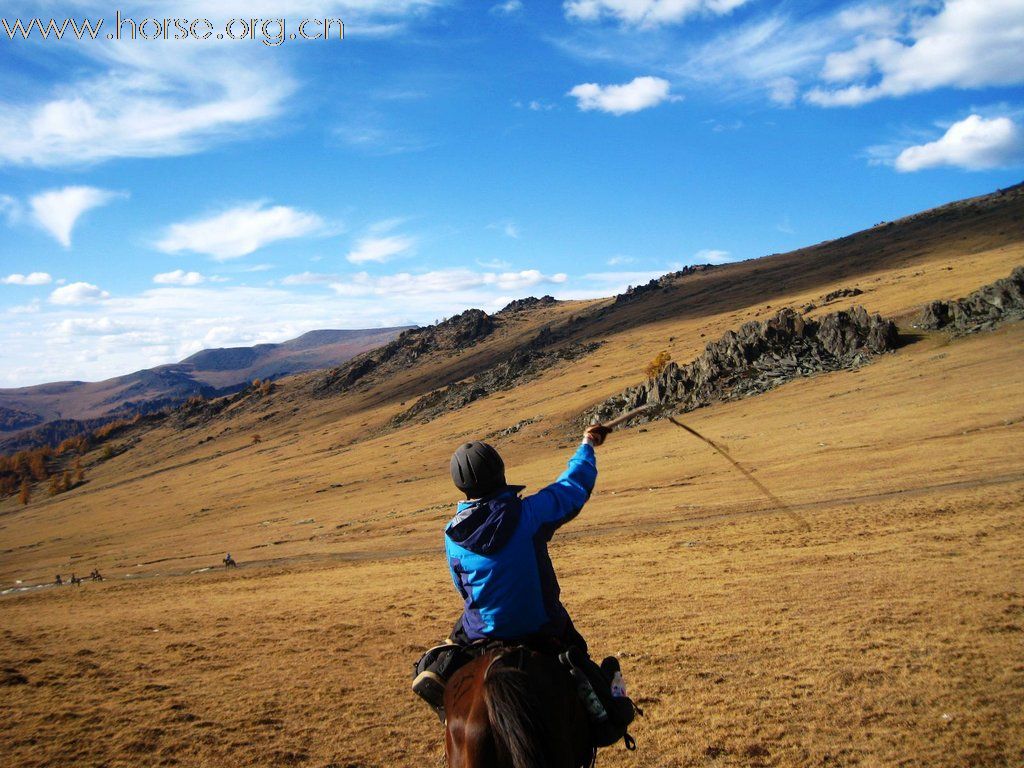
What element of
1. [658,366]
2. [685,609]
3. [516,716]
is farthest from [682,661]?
[658,366]

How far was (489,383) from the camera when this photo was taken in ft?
367

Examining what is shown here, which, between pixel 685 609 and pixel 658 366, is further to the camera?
pixel 658 366

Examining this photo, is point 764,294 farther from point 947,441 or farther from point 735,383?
point 947,441

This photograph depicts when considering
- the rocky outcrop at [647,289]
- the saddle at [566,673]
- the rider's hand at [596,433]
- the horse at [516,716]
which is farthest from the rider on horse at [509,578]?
the rocky outcrop at [647,289]

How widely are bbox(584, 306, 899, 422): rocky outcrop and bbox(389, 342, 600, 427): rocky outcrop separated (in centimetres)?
4697

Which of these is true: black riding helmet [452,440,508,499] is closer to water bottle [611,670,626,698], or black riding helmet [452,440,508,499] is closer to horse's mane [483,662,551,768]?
horse's mane [483,662,551,768]

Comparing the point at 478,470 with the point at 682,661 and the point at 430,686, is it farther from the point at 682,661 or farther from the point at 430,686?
the point at 682,661

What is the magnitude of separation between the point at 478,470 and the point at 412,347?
170m

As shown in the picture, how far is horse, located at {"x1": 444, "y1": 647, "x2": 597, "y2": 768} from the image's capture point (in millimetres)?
3502

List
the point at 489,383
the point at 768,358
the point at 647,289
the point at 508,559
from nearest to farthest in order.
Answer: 1. the point at 508,559
2. the point at 768,358
3. the point at 489,383
4. the point at 647,289

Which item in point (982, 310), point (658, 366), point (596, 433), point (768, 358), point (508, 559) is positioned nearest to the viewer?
point (508, 559)

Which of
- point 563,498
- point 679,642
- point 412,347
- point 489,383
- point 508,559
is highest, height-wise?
point 412,347

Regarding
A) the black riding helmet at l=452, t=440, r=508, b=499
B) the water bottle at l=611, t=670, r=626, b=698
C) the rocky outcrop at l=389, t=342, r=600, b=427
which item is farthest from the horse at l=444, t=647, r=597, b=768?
the rocky outcrop at l=389, t=342, r=600, b=427

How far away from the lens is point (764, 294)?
12025 centimetres
